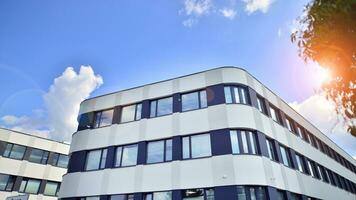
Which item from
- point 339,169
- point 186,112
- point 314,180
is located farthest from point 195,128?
point 339,169

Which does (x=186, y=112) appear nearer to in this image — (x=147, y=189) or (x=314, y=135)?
(x=147, y=189)

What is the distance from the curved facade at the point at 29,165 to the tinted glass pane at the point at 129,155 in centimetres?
1726

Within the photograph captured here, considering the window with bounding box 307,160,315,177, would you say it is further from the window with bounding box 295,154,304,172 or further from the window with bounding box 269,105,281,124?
the window with bounding box 269,105,281,124

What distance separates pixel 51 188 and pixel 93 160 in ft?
57.9

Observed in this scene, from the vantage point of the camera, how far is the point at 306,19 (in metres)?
7.32

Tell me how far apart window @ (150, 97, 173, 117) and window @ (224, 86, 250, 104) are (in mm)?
4316

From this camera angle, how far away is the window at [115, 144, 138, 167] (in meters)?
18.5

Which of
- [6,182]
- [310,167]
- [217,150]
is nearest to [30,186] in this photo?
[6,182]

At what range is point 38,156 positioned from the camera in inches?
1292

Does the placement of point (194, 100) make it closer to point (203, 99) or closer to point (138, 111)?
point (203, 99)

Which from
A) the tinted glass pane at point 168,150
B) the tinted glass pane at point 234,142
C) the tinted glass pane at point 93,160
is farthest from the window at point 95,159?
the tinted glass pane at point 234,142

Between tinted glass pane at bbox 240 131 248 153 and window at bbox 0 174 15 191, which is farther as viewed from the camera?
window at bbox 0 174 15 191

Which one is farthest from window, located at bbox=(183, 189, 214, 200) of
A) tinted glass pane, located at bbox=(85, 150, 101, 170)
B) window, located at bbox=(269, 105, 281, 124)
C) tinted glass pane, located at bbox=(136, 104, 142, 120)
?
window, located at bbox=(269, 105, 281, 124)

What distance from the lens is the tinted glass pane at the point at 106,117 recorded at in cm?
2130
